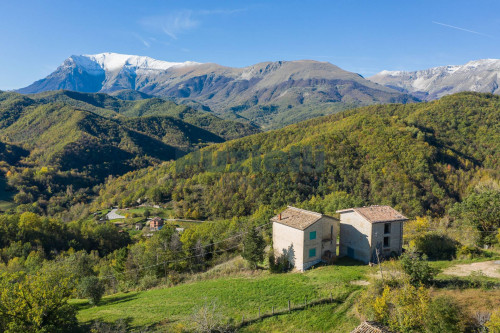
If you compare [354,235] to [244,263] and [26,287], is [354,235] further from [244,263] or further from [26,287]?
[26,287]

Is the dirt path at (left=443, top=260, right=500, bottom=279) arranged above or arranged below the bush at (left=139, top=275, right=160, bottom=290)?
above

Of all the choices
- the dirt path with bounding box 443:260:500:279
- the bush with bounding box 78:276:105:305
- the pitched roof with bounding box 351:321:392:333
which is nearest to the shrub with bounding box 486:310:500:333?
the pitched roof with bounding box 351:321:392:333

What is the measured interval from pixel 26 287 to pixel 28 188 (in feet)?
458

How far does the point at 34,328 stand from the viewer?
17.5 m

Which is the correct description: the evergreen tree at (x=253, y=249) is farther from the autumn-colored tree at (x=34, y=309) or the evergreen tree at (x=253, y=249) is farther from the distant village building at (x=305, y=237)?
the autumn-colored tree at (x=34, y=309)

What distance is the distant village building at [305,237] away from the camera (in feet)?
93.1

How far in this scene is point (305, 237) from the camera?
92.4 feet

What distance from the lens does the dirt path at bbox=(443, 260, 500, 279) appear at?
76.9ft

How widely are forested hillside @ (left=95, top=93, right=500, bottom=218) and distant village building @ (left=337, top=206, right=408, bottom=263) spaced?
108ft

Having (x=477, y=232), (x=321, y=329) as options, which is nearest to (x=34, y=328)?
(x=321, y=329)

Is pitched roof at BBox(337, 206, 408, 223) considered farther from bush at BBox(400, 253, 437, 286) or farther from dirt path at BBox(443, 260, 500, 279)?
bush at BBox(400, 253, 437, 286)

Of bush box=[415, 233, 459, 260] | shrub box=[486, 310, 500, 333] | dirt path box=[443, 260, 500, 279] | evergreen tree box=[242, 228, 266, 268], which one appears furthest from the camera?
evergreen tree box=[242, 228, 266, 268]

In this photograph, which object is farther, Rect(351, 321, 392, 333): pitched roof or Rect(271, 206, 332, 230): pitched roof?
Rect(271, 206, 332, 230): pitched roof

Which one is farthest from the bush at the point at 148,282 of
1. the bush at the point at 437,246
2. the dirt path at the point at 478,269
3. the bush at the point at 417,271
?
the dirt path at the point at 478,269
